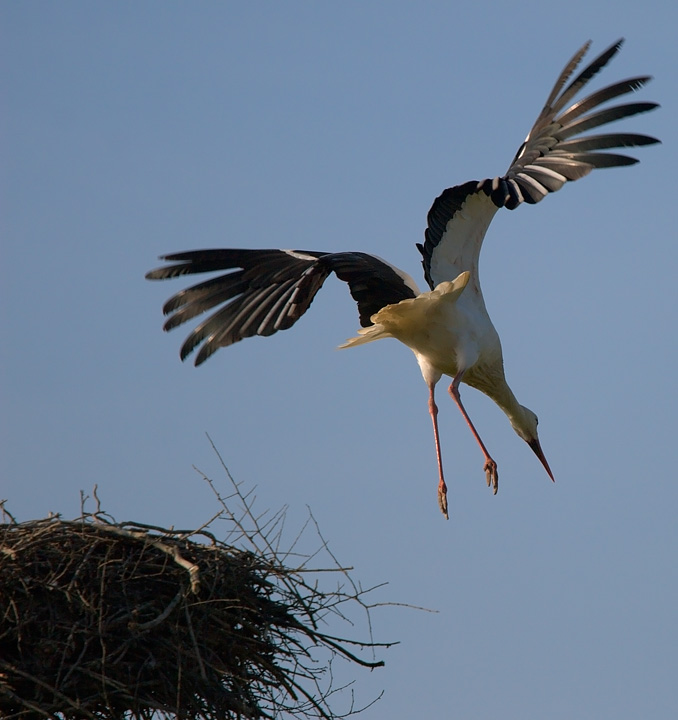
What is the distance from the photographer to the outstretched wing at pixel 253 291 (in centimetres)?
845

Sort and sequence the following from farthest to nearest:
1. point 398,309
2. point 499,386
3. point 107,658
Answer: point 499,386, point 398,309, point 107,658

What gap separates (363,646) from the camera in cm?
623

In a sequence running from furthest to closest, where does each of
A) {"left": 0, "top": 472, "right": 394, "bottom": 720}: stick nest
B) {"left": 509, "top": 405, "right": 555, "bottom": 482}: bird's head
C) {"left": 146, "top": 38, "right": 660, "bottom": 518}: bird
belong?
1. {"left": 509, "top": 405, "right": 555, "bottom": 482}: bird's head
2. {"left": 146, "top": 38, "right": 660, "bottom": 518}: bird
3. {"left": 0, "top": 472, "right": 394, "bottom": 720}: stick nest

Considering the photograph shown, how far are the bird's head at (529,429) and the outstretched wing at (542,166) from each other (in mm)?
1719

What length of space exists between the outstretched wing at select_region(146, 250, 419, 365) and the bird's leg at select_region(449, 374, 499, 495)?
0.78m

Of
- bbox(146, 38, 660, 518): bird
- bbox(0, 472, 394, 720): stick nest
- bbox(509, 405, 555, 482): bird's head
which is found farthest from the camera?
bbox(509, 405, 555, 482): bird's head

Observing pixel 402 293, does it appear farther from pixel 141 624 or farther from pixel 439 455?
pixel 141 624

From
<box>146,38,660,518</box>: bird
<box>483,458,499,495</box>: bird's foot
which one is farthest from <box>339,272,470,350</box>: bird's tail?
<box>483,458,499,495</box>: bird's foot

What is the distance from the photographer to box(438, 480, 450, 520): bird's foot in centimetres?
827

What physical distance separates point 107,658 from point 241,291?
11.5 feet

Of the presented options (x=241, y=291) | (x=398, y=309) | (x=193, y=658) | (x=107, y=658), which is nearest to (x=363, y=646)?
(x=193, y=658)

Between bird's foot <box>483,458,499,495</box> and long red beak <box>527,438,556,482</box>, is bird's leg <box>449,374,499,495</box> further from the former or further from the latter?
long red beak <box>527,438,556,482</box>

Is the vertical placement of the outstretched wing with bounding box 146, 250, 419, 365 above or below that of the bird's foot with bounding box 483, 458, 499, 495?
above

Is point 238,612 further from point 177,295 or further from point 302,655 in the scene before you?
point 177,295
